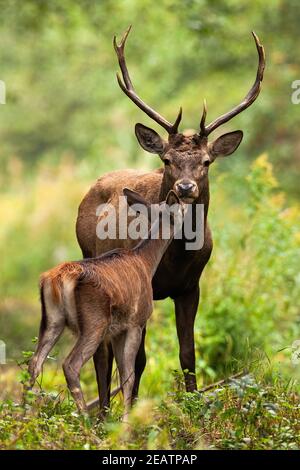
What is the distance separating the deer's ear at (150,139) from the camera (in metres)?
8.19

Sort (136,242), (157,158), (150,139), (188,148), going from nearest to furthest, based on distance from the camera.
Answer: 1. (188,148)
2. (136,242)
3. (150,139)
4. (157,158)

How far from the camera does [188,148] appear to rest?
791 centimetres

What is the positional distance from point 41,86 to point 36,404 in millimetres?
19564

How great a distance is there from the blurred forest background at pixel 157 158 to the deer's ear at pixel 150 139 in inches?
62.3

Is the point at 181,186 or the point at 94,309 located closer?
the point at 94,309

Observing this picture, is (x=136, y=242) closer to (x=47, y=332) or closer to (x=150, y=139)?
(x=150, y=139)

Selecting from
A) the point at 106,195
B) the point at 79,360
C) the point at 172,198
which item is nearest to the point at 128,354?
the point at 79,360

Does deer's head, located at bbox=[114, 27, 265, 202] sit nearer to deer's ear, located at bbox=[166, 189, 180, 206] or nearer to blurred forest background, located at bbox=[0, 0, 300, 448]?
deer's ear, located at bbox=[166, 189, 180, 206]

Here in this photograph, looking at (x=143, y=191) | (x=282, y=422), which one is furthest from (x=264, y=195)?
(x=282, y=422)

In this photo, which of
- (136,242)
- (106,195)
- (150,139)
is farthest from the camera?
(106,195)

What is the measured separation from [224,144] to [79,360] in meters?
2.50

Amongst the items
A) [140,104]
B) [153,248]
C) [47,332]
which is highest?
[140,104]

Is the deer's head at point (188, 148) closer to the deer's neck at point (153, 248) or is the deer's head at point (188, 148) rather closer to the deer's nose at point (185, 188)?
the deer's nose at point (185, 188)

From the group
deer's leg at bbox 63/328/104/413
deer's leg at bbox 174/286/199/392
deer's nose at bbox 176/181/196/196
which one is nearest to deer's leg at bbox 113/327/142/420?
deer's leg at bbox 63/328/104/413
